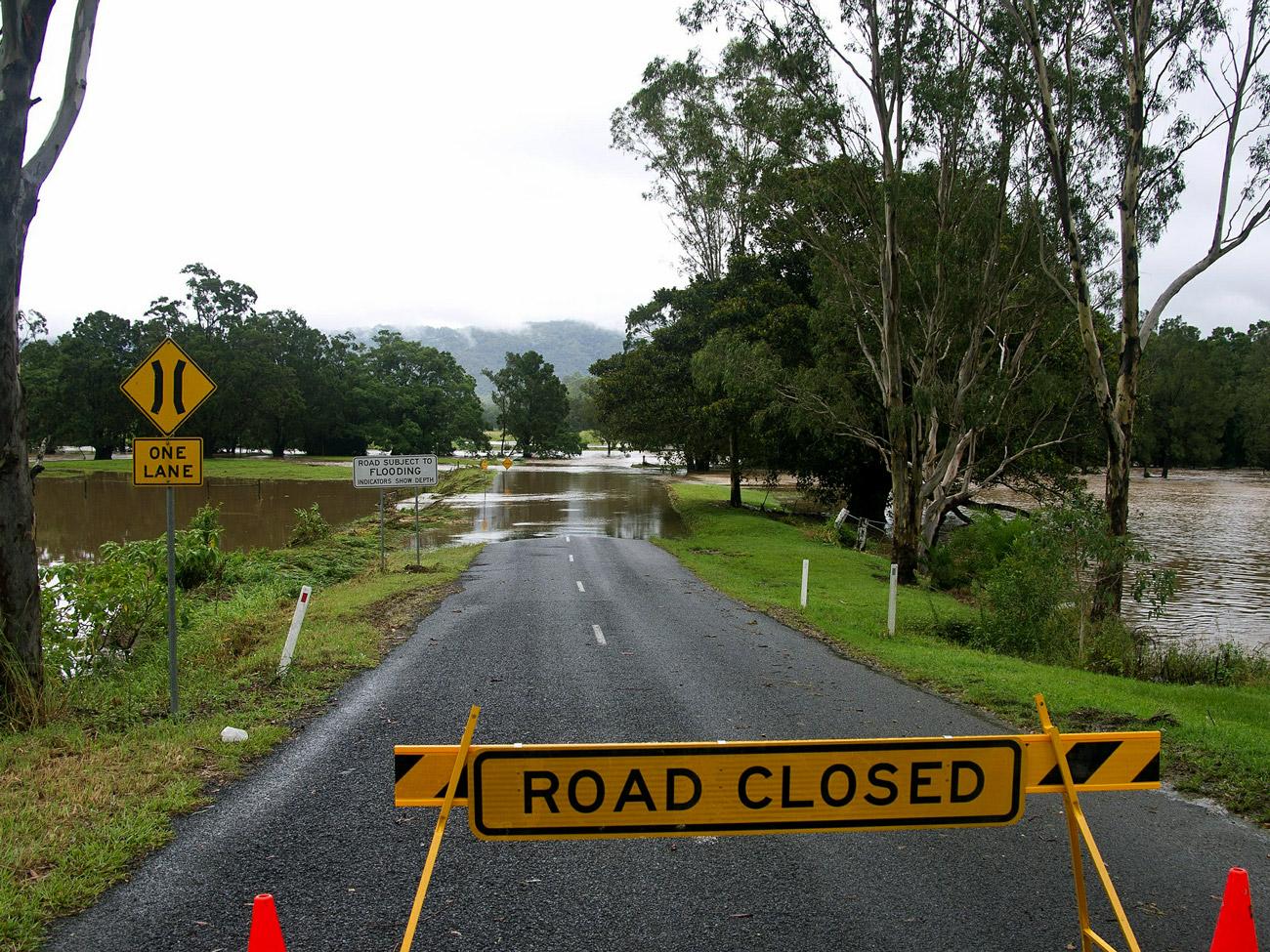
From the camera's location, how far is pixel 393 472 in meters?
21.4

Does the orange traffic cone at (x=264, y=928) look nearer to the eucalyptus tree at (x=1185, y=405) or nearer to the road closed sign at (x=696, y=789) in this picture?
the road closed sign at (x=696, y=789)

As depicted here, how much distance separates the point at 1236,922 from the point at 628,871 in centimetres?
288

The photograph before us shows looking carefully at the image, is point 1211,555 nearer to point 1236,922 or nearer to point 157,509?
point 1236,922

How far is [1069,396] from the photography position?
26359mm

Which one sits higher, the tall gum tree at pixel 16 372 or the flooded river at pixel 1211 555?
the tall gum tree at pixel 16 372

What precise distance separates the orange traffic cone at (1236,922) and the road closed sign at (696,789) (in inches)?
36.4

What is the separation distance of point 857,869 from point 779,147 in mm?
20743

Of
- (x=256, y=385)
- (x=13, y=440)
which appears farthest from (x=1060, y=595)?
(x=256, y=385)

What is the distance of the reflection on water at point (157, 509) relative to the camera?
29.4m

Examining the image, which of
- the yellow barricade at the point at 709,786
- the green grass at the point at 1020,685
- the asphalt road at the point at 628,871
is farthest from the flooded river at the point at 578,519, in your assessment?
the yellow barricade at the point at 709,786

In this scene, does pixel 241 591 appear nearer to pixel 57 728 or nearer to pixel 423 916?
pixel 57 728

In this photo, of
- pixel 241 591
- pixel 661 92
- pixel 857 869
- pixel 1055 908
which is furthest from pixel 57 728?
pixel 661 92

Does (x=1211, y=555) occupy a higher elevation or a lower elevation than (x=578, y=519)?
lower

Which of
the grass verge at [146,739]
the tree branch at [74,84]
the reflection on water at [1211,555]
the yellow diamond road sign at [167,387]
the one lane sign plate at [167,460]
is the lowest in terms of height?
the reflection on water at [1211,555]
